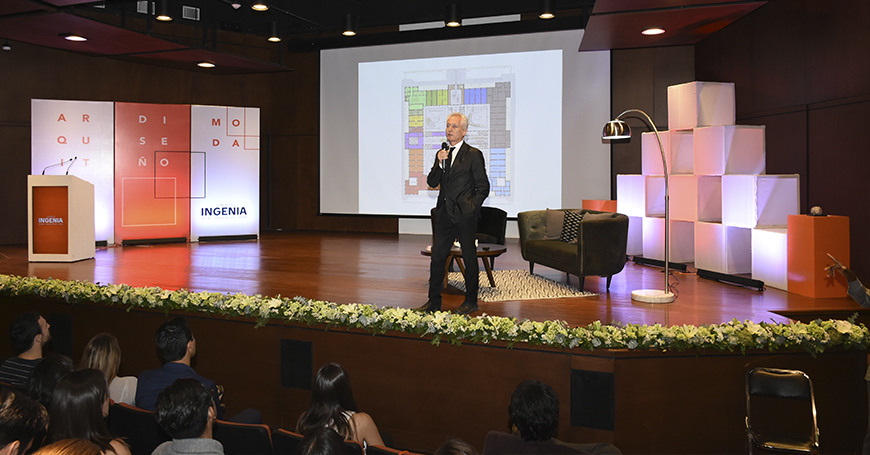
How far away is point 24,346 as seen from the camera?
11.7 ft

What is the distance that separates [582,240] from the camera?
234 inches

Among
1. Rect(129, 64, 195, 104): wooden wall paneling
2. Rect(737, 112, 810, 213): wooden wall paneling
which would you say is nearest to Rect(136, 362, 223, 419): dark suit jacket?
Rect(737, 112, 810, 213): wooden wall paneling

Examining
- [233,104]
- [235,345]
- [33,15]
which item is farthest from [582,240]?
[233,104]

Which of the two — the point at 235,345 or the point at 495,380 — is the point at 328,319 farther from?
the point at 495,380

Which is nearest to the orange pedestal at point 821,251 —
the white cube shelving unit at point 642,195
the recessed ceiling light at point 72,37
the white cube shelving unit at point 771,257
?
the white cube shelving unit at point 771,257

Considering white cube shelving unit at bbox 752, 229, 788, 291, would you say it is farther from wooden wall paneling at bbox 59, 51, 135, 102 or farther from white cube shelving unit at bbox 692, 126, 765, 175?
wooden wall paneling at bbox 59, 51, 135, 102

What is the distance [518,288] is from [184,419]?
4217 millimetres

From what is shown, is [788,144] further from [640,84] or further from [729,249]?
[640,84]

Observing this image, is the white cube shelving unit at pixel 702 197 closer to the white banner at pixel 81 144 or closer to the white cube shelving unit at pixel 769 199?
the white cube shelving unit at pixel 769 199

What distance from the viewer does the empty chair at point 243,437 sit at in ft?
7.91

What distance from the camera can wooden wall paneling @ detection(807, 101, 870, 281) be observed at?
6.18 metres

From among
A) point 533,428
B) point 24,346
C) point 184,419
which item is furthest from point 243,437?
point 24,346

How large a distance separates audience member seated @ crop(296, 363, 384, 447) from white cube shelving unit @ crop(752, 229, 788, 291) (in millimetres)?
4812

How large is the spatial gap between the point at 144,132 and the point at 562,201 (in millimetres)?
6681
